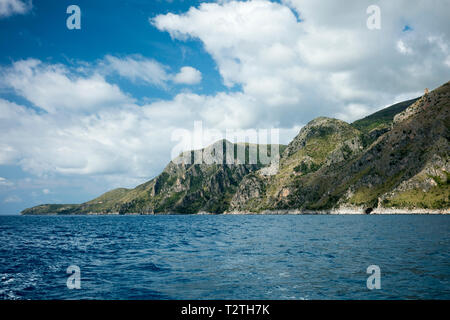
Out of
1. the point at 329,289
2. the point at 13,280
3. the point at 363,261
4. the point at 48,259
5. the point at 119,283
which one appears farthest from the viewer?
the point at 48,259

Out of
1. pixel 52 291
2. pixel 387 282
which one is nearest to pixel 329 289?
pixel 387 282

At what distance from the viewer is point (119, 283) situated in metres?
25.1

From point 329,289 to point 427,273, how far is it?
1147cm

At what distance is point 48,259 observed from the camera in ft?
126
